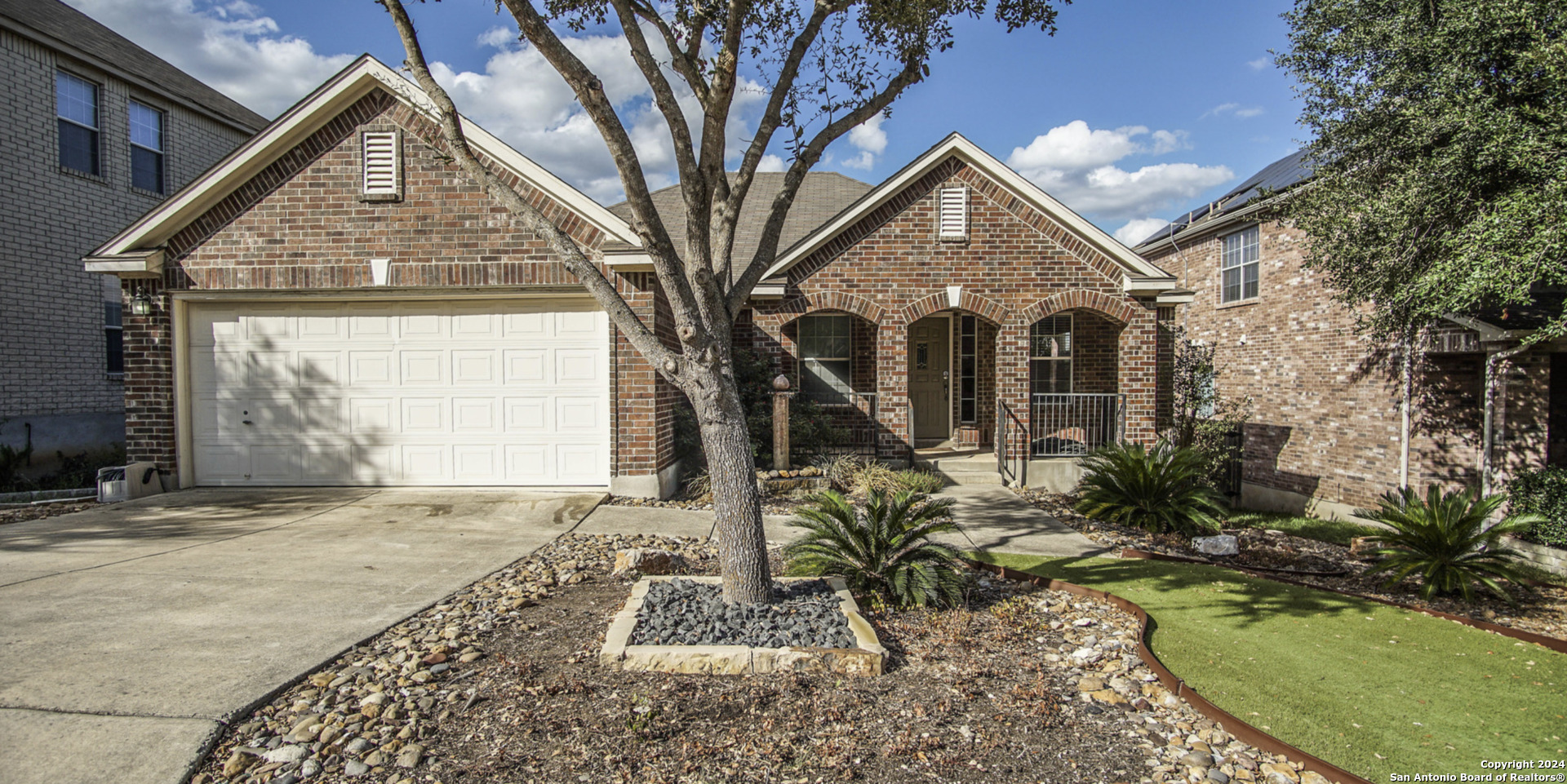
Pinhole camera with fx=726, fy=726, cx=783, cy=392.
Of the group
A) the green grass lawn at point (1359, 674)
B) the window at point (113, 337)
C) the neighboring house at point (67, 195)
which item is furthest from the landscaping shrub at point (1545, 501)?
the window at point (113, 337)

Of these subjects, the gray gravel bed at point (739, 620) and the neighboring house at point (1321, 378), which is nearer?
the gray gravel bed at point (739, 620)

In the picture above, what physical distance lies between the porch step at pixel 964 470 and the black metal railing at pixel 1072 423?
1043 millimetres

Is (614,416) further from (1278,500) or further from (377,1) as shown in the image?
(1278,500)

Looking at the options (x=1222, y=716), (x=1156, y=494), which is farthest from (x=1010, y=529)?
(x=1222, y=716)

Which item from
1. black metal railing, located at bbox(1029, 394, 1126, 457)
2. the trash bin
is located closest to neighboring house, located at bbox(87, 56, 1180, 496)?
the trash bin

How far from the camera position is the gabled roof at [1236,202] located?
15125 millimetres

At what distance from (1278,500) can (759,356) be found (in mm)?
11206

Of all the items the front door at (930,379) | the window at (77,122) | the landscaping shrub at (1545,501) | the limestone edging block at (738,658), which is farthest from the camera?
the front door at (930,379)

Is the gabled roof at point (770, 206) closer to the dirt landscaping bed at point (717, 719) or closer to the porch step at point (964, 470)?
the porch step at point (964, 470)

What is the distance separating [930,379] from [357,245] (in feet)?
31.4

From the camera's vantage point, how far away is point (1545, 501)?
853cm

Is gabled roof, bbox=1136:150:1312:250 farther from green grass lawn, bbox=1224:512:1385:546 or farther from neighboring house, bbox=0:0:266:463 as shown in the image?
neighboring house, bbox=0:0:266:463

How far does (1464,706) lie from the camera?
3861mm

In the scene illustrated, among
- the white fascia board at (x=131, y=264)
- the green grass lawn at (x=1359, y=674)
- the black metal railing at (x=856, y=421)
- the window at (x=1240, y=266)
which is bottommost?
the green grass lawn at (x=1359, y=674)
